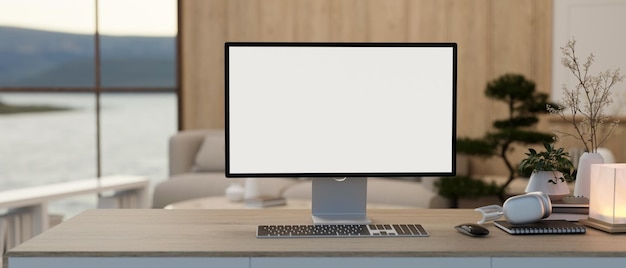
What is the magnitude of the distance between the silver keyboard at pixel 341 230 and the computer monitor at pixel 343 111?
9 cm

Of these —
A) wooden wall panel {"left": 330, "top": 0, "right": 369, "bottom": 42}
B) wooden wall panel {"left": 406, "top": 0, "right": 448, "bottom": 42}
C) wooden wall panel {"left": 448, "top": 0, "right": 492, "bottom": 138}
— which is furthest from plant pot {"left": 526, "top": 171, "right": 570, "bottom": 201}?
wooden wall panel {"left": 330, "top": 0, "right": 369, "bottom": 42}

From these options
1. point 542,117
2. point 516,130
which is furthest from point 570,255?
point 542,117

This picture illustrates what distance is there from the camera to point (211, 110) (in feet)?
→ 23.4

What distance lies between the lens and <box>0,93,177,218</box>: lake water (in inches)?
404

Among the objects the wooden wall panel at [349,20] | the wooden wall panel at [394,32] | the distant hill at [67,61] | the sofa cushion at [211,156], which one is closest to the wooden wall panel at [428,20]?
the wooden wall panel at [394,32]

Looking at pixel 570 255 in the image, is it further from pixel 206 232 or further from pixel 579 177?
pixel 206 232

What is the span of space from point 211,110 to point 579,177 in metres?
5.00

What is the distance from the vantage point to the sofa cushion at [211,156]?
20.8 feet

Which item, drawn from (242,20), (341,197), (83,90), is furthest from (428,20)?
(341,197)

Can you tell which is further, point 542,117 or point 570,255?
point 542,117

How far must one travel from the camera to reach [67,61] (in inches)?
404

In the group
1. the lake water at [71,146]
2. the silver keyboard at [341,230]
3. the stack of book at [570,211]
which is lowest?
the lake water at [71,146]

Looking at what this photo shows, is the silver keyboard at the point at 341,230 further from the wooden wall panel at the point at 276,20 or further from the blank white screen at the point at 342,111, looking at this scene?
the wooden wall panel at the point at 276,20

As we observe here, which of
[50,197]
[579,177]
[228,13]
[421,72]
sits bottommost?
[50,197]
